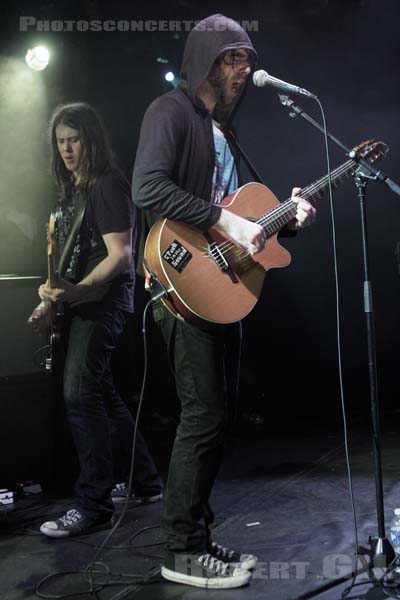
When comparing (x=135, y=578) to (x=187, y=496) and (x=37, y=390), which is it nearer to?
(x=187, y=496)

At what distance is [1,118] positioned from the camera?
5285 millimetres

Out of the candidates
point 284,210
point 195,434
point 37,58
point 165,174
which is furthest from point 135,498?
point 37,58

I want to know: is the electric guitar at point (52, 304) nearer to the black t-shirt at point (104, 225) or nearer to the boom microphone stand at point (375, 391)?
the black t-shirt at point (104, 225)

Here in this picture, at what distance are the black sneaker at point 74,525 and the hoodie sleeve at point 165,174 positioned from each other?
1.53 meters

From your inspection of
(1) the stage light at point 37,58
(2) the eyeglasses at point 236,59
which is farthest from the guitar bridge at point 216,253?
(1) the stage light at point 37,58

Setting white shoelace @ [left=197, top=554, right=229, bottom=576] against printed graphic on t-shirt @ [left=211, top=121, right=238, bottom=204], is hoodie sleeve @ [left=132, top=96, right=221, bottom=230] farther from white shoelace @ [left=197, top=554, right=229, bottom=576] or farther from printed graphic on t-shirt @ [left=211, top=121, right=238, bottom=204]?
white shoelace @ [left=197, top=554, right=229, bottom=576]

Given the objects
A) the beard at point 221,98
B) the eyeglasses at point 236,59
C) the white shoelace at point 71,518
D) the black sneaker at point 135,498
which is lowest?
the black sneaker at point 135,498

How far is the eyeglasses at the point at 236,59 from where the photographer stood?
9.15 ft

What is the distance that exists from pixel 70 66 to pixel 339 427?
3.44 m

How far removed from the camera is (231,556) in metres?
2.77

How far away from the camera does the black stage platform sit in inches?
103

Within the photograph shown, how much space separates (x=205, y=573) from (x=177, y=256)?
3.74 ft

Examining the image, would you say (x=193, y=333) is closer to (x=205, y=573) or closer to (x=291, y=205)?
(x=291, y=205)

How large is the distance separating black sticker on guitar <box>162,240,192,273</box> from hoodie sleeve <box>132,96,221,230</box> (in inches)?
3.8
